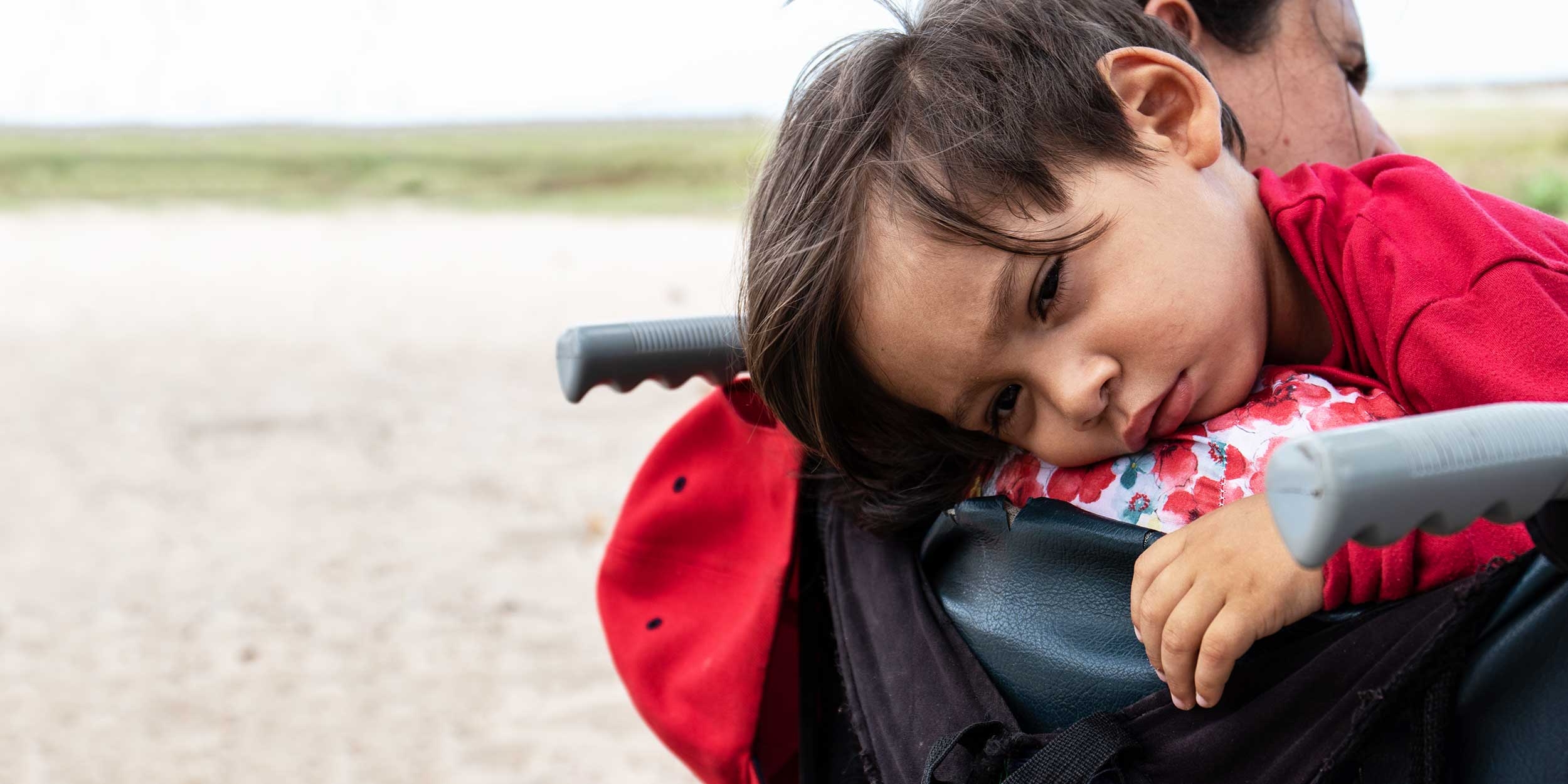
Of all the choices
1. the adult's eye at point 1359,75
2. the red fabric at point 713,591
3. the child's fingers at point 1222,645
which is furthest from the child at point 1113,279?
the adult's eye at point 1359,75

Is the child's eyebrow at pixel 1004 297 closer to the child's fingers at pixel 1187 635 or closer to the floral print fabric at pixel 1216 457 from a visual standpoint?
the floral print fabric at pixel 1216 457

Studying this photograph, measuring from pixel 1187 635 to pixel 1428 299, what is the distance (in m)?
0.25

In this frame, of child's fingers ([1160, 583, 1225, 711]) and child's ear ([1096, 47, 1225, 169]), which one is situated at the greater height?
child's ear ([1096, 47, 1225, 169])

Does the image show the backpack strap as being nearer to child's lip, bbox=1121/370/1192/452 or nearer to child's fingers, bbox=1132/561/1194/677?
child's fingers, bbox=1132/561/1194/677

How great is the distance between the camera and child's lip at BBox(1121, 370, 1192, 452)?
917 millimetres

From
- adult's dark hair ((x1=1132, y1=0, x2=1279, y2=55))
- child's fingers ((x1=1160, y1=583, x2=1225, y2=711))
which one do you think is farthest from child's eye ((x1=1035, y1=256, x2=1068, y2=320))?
adult's dark hair ((x1=1132, y1=0, x2=1279, y2=55))

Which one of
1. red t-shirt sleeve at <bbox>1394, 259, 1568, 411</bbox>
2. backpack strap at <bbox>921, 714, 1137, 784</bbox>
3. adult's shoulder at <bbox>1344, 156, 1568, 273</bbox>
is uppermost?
adult's shoulder at <bbox>1344, 156, 1568, 273</bbox>

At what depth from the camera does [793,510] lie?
1203mm

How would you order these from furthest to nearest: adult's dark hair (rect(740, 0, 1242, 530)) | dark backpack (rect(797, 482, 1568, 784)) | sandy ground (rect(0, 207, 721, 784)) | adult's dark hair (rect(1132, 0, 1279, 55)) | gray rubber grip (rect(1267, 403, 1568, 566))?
sandy ground (rect(0, 207, 721, 784)) < adult's dark hair (rect(1132, 0, 1279, 55)) < adult's dark hair (rect(740, 0, 1242, 530)) < dark backpack (rect(797, 482, 1568, 784)) < gray rubber grip (rect(1267, 403, 1568, 566))

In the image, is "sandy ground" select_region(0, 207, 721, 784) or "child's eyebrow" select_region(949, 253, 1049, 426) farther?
"sandy ground" select_region(0, 207, 721, 784)

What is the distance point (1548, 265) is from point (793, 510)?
1.97ft

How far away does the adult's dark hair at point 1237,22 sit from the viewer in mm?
1290

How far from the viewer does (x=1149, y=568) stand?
82cm

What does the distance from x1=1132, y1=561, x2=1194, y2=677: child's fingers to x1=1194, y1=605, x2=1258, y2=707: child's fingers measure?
0.08ft
